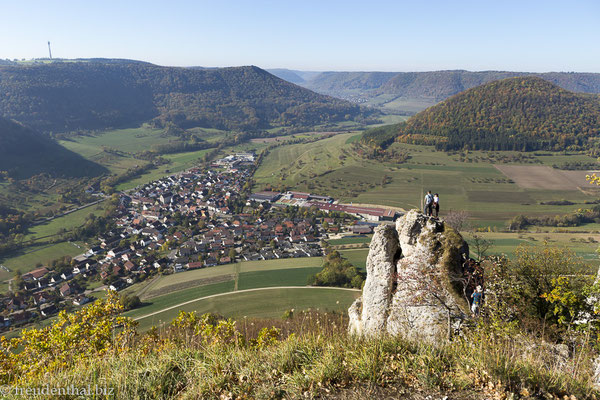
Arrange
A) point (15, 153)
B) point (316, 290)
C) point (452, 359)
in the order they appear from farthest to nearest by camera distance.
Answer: point (15, 153)
point (316, 290)
point (452, 359)

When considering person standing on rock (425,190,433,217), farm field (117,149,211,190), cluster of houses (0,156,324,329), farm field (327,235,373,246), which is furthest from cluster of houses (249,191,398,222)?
person standing on rock (425,190,433,217)

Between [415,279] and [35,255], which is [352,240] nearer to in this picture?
[415,279]

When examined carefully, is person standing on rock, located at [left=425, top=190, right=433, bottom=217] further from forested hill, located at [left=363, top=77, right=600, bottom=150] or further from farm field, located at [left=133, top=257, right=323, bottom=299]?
forested hill, located at [left=363, top=77, right=600, bottom=150]

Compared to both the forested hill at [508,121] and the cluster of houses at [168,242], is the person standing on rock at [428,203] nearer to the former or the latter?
the cluster of houses at [168,242]

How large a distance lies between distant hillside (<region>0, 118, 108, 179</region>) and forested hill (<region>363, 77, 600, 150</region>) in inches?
4972

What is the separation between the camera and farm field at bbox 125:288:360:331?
36844 millimetres

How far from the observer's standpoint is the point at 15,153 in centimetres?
11812

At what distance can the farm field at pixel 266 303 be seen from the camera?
36844 mm

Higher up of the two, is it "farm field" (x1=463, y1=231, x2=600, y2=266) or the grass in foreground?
the grass in foreground

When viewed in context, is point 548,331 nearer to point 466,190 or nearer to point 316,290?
point 316,290

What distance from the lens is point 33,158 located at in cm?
11912

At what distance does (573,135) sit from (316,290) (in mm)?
142713

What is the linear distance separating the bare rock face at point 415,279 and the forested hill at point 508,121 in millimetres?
135873

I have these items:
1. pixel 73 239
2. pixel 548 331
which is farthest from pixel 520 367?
pixel 73 239
